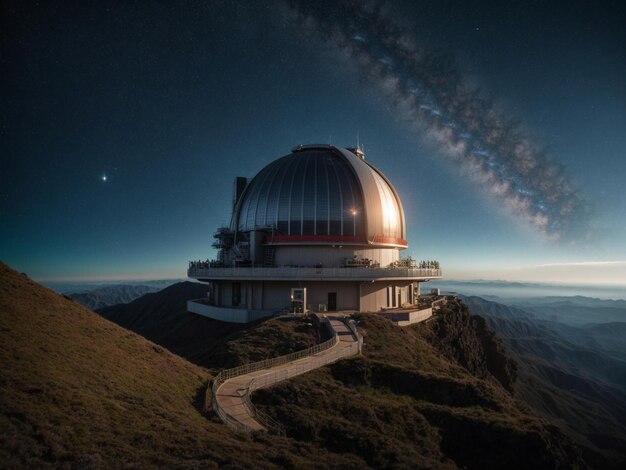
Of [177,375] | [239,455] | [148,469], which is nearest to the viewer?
[148,469]

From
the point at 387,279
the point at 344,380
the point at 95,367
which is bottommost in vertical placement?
the point at 344,380

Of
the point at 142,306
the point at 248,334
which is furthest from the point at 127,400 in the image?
the point at 142,306

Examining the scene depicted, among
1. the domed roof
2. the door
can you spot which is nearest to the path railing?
the door

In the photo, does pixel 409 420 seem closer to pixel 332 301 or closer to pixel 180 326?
pixel 332 301

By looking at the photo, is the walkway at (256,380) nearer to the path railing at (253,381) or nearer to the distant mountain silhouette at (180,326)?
the path railing at (253,381)

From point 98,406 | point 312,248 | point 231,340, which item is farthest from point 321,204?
point 98,406

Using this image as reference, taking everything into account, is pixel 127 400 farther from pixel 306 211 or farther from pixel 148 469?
pixel 306 211

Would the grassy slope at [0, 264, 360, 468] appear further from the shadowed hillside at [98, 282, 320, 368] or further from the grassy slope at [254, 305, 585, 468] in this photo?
the shadowed hillside at [98, 282, 320, 368]
